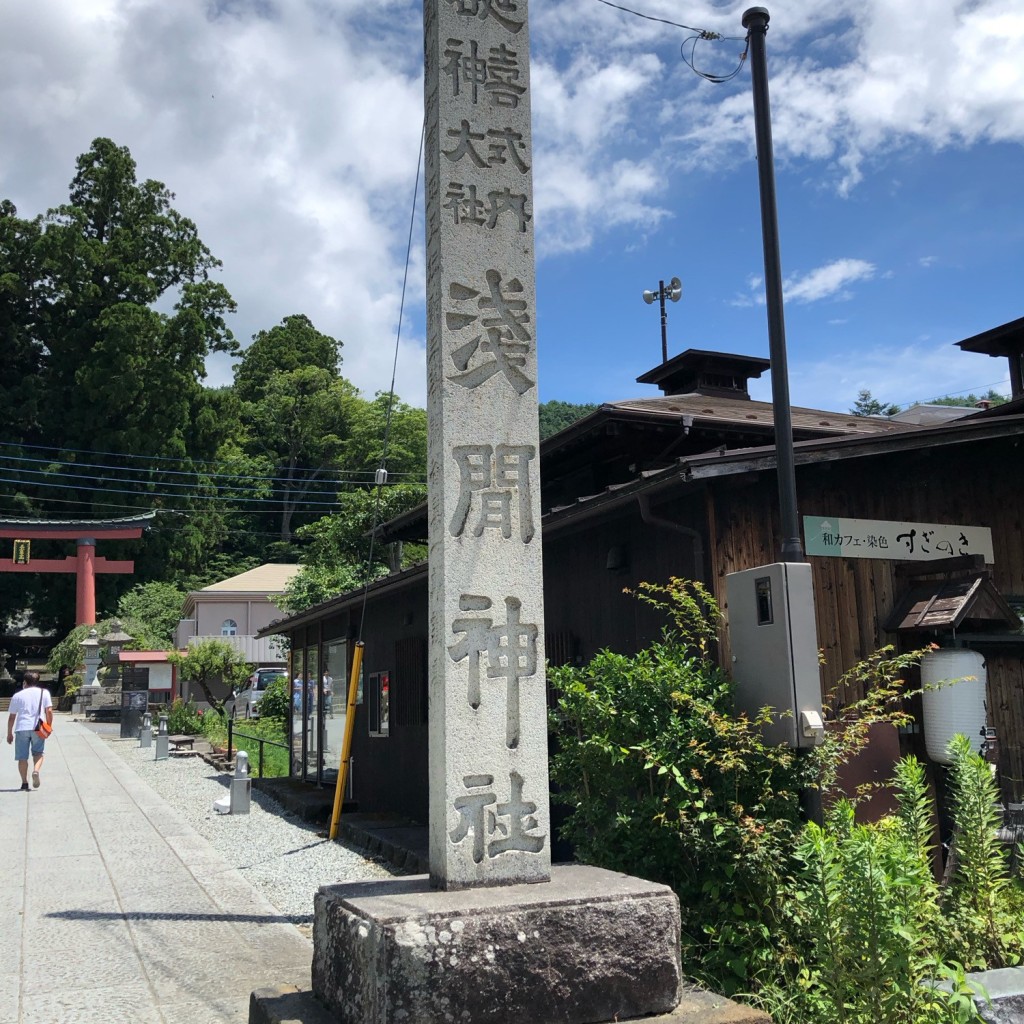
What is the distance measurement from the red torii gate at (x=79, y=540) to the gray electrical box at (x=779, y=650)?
4085 cm

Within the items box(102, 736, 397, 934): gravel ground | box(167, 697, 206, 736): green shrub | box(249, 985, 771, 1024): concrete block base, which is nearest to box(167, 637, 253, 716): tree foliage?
box(167, 697, 206, 736): green shrub

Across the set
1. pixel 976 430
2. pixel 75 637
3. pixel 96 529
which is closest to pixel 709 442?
pixel 976 430

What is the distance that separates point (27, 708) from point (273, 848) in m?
5.88

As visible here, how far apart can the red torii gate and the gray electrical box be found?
134ft

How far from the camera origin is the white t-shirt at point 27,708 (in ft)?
49.0

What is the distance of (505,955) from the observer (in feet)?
12.9

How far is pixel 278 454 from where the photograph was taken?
205 ft

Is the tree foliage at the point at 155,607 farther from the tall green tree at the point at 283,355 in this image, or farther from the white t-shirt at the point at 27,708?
the white t-shirt at the point at 27,708

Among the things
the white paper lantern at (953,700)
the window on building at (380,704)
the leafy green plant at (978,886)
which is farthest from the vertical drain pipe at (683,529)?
the window on building at (380,704)

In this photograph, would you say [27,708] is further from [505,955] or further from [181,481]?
[181,481]

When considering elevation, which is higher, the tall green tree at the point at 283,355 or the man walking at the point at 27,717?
the tall green tree at the point at 283,355

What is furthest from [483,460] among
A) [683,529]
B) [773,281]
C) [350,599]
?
[350,599]

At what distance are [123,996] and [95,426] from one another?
49.7 m

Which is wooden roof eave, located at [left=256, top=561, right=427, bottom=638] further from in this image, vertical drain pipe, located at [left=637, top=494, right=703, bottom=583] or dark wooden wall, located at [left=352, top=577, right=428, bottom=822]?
vertical drain pipe, located at [left=637, top=494, right=703, bottom=583]
